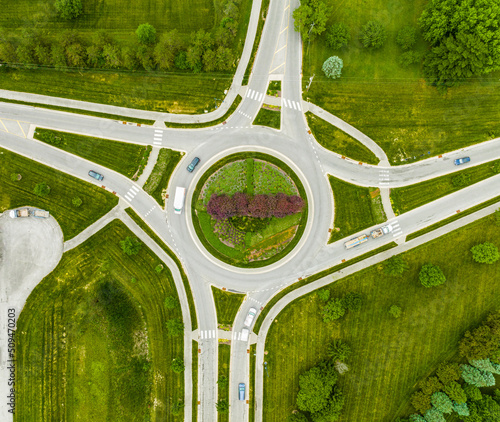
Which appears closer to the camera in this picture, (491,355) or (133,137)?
(491,355)

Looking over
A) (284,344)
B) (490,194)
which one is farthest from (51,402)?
(490,194)

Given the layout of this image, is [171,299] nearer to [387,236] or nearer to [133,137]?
[133,137]

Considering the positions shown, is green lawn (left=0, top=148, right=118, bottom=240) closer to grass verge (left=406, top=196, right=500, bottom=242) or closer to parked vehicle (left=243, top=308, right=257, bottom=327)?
parked vehicle (left=243, top=308, right=257, bottom=327)

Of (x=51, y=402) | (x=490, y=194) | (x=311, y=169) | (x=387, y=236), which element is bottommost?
(x=51, y=402)

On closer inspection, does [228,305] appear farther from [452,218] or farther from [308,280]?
[452,218]

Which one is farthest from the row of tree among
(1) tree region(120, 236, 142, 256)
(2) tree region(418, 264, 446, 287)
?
(2) tree region(418, 264, 446, 287)

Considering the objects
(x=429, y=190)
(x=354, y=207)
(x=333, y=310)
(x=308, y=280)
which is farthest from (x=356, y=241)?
(x=429, y=190)
